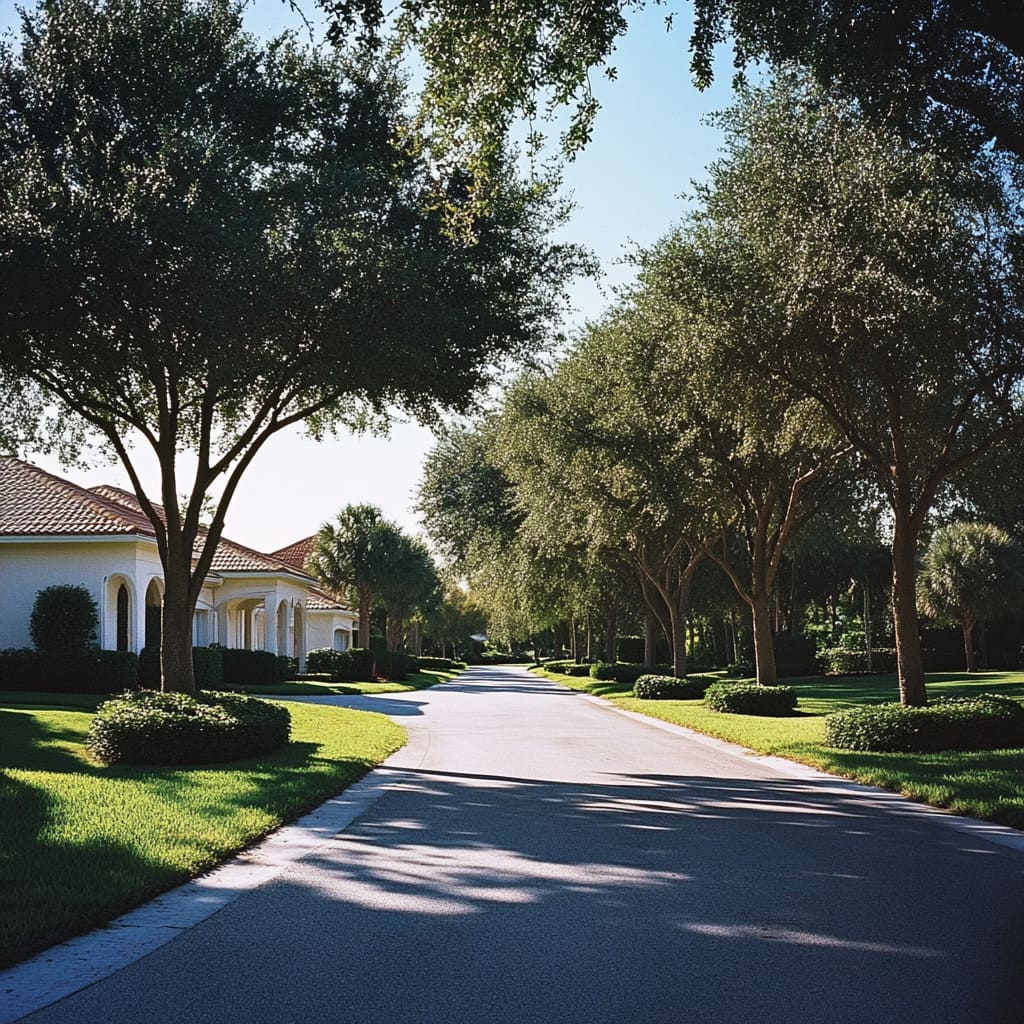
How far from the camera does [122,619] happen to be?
32750mm

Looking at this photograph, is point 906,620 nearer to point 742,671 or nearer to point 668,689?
point 668,689

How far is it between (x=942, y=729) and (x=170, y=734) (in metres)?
10.2

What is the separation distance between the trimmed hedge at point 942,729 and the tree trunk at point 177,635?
9.79m

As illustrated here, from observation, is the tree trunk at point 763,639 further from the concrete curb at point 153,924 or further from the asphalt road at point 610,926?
the concrete curb at point 153,924

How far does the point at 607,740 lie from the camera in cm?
1928

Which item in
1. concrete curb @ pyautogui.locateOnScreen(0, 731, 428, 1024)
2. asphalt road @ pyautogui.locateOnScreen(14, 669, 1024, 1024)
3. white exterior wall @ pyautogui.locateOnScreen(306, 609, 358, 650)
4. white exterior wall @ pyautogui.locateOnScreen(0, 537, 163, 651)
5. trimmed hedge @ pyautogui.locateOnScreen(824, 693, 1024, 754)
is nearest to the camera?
asphalt road @ pyautogui.locateOnScreen(14, 669, 1024, 1024)

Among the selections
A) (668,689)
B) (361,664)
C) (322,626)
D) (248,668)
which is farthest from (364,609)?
(668,689)

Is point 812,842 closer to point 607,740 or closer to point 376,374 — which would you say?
point 376,374

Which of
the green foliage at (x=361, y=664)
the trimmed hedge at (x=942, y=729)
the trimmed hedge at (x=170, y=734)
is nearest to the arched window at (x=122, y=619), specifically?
the green foliage at (x=361, y=664)

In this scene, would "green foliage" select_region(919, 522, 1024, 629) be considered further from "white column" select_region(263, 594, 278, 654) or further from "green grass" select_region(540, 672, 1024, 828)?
"white column" select_region(263, 594, 278, 654)

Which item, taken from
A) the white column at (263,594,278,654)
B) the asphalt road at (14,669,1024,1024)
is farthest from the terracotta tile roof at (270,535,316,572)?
the asphalt road at (14,669,1024,1024)

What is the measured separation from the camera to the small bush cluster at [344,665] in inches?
1842

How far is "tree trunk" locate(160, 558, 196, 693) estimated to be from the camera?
17.1 metres

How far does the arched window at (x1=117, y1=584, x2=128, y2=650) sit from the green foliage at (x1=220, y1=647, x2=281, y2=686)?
219 inches
